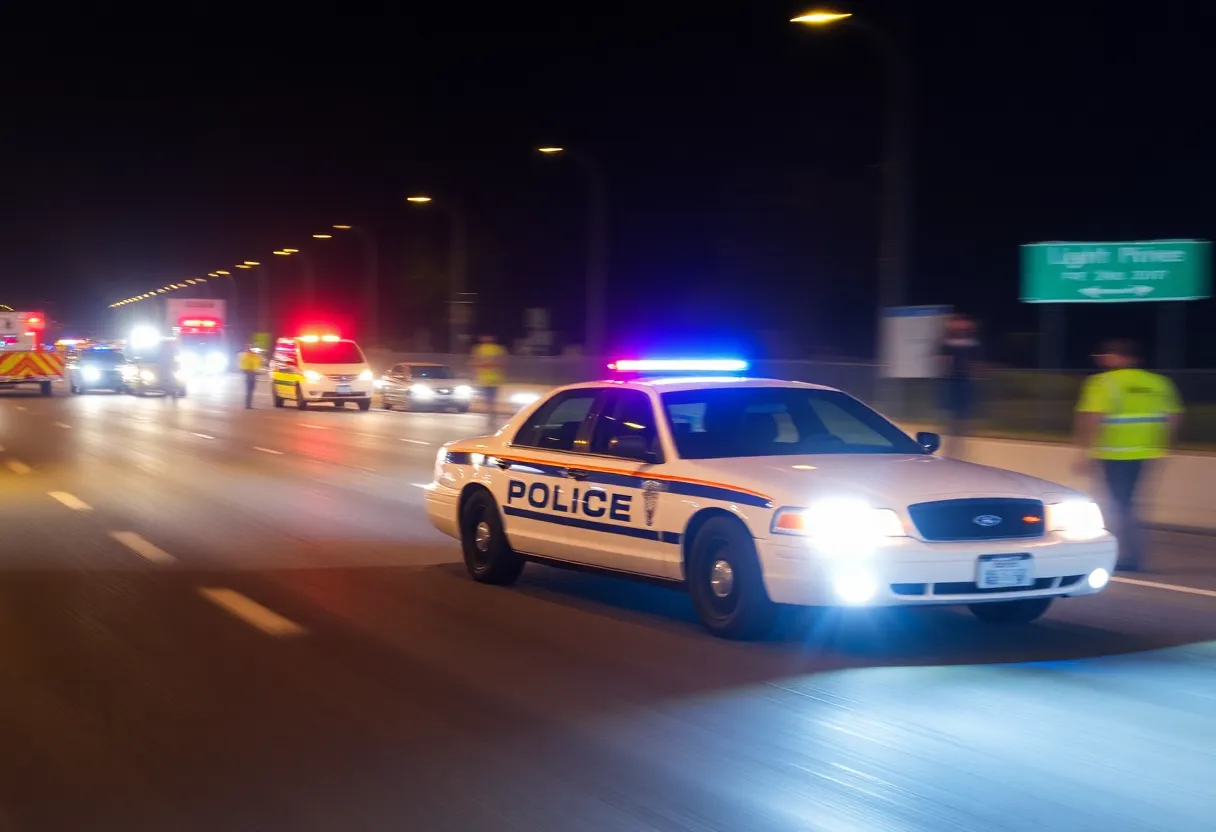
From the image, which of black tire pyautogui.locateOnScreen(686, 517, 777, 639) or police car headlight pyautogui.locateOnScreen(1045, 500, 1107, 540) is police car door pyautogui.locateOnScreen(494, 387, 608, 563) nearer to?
black tire pyautogui.locateOnScreen(686, 517, 777, 639)

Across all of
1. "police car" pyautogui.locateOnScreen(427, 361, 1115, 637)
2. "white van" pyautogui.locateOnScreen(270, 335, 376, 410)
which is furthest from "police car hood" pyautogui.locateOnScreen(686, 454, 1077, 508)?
"white van" pyautogui.locateOnScreen(270, 335, 376, 410)

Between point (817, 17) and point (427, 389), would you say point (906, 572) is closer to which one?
point (817, 17)

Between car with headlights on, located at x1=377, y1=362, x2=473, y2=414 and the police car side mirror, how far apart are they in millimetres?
32478

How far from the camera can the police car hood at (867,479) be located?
8.20 metres

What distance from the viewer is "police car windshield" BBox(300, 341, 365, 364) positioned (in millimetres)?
41406

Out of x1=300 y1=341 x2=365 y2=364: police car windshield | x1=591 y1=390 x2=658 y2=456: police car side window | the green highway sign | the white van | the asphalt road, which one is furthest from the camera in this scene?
x1=300 y1=341 x2=365 y2=364: police car windshield

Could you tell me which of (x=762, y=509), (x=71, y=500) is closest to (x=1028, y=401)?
(x=71, y=500)

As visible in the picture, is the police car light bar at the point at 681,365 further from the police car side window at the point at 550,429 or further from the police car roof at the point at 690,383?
the police car roof at the point at 690,383

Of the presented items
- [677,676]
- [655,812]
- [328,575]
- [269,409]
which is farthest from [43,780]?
[269,409]

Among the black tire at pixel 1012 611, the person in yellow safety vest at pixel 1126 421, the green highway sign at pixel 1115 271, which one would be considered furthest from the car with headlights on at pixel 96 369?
the black tire at pixel 1012 611

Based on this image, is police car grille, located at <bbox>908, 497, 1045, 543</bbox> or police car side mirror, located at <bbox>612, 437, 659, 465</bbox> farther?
police car side mirror, located at <bbox>612, 437, 659, 465</bbox>

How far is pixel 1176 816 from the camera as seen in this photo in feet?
17.8

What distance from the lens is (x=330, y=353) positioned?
1649 inches

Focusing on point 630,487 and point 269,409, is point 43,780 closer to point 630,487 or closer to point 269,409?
point 630,487
